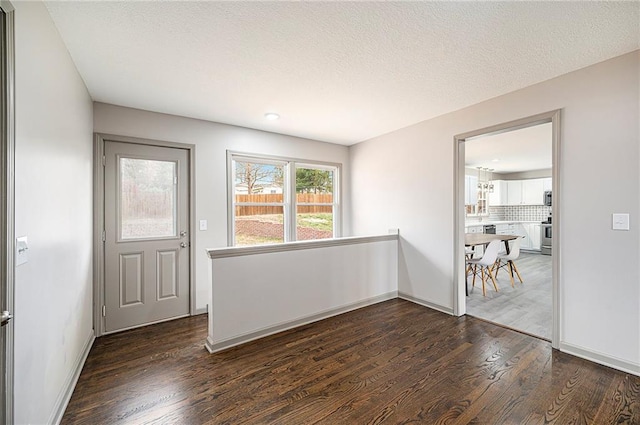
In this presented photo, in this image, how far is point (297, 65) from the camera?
2.29 meters

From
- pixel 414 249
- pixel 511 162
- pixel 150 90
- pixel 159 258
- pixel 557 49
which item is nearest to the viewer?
pixel 557 49

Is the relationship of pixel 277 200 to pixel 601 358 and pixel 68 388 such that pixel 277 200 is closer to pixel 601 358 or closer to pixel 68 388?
pixel 68 388

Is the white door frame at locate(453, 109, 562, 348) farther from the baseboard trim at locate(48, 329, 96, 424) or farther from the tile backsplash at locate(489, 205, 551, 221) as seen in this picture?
the tile backsplash at locate(489, 205, 551, 221)

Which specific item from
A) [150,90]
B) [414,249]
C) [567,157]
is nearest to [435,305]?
[414,249]

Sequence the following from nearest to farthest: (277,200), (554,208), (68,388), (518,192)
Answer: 1. (68,388)
2. (554,208)
3. (277,200)
4. (518,192)

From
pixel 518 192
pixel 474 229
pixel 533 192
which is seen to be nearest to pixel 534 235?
pixel 533 192

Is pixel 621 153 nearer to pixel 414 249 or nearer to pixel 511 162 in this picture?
pixel 414 249

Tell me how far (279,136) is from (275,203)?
99 centimetres

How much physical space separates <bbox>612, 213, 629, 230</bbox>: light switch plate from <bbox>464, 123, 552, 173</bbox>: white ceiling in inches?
61.9

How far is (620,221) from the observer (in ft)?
7.25

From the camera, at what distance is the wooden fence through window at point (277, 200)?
400cm

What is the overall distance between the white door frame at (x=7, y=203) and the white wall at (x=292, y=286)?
143 cm

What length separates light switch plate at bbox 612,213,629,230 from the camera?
2.18 m

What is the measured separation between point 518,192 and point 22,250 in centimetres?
1015
